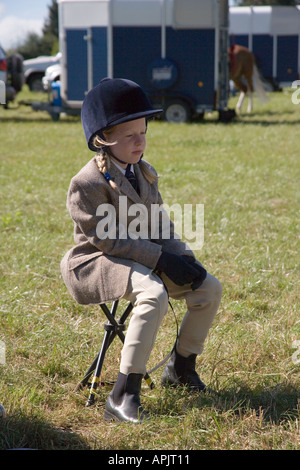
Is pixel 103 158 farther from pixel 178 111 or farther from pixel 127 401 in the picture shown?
pixel 178 111

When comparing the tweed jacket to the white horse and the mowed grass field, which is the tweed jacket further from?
the white horse

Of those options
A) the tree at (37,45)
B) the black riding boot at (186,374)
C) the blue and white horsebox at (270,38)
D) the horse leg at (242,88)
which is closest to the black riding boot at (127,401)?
the black riding boot at (186,374)

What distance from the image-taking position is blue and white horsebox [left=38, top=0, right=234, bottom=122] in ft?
43.6

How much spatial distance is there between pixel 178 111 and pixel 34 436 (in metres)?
11.8

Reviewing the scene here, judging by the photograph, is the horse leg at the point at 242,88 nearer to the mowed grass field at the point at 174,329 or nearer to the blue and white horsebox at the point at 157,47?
the blue and white horsebox at the point at 157,47

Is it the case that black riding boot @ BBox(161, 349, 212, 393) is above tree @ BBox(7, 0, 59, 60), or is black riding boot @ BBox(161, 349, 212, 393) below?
below

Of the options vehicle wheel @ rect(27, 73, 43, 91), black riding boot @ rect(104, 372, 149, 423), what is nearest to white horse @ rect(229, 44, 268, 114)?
vehicle wheel @ rect(27, 73, 43, 91)

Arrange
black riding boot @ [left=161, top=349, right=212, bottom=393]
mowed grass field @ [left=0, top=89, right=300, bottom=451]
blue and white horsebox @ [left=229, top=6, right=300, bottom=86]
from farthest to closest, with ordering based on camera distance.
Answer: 1. blue and white horsebox @ [left=229, top=6, right=300, bottom=86]
2. black riding boot @ [left=161, top=349, right=212, bottom=393]
3. mowed grass field @ [left=0, top=89, right=300, bottom=451]

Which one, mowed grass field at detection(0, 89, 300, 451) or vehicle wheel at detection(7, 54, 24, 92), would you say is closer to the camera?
mowed grass field at detection(0, 89, 300, 451)

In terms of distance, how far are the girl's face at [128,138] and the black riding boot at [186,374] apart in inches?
38.2

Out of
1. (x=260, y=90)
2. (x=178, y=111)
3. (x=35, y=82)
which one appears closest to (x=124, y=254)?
(x=178, y=111)

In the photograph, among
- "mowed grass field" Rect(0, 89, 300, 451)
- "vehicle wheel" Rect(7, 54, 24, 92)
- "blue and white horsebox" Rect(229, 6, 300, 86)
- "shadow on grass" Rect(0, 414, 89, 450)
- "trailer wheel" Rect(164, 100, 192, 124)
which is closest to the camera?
"shadow on grass" Rect(0, 414, 89, 450)

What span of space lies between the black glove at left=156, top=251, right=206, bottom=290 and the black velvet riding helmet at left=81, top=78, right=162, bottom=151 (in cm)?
60

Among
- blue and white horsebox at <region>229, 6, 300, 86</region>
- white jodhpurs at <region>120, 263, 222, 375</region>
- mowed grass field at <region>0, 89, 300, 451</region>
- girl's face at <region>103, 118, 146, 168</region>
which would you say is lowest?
mowed grass field at <region>0, 89, 300, 451</region>
